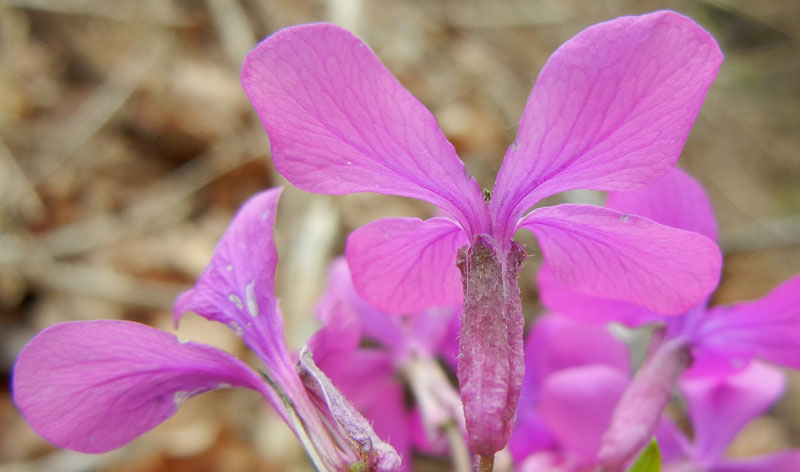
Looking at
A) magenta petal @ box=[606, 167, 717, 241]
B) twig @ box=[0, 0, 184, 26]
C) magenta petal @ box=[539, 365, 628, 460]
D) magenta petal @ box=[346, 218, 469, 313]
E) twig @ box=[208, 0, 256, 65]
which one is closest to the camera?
magenta petal @ box=[346, 218, 469, 313]

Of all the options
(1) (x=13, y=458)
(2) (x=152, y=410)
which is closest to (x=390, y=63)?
(1) (x=13, y=458)

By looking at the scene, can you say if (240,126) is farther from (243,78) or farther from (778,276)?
(778,276)

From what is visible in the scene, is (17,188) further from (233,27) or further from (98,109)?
(233,27)

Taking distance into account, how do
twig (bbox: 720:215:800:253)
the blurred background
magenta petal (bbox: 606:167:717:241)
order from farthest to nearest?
twig (bbox: 720:215:800:253)
the blurred background
magenta petal (bbox: 606:167:717:241)

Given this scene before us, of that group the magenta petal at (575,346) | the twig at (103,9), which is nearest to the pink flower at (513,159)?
the magenta petal at (575,346)

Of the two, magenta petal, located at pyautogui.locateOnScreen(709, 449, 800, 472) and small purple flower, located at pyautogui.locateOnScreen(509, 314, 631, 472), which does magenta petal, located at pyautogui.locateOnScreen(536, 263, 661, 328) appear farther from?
magenta petal, located at pyautogui.locateOnScreen(709, 449, 800, 472)

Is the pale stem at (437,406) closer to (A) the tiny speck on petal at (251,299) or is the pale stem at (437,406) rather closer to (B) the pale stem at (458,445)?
(B) the pale stem at (458,445)

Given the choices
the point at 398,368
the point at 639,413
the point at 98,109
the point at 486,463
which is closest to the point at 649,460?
the point at 639,413

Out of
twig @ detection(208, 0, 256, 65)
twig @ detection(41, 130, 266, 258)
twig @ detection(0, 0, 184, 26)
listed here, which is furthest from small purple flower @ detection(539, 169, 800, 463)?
twig @ detection(0, 0, 184, 26)
